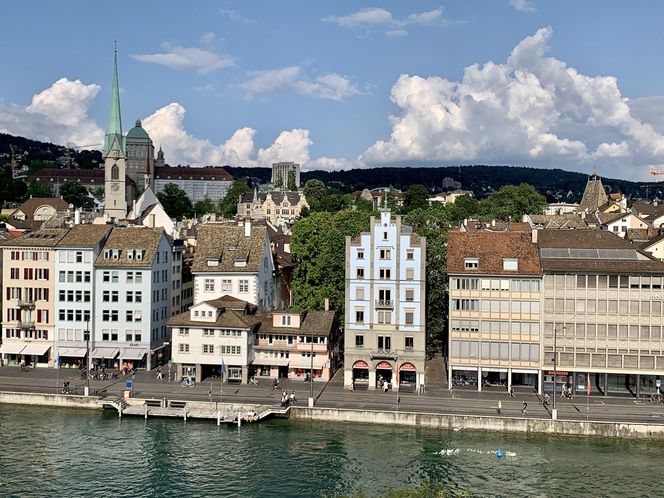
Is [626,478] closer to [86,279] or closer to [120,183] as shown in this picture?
[86,279]

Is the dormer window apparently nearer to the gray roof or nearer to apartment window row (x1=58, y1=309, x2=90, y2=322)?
the gray roof

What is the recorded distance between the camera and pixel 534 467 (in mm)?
57969

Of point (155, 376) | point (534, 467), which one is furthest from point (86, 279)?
point (534, 467)

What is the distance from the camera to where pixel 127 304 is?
85.9 meters

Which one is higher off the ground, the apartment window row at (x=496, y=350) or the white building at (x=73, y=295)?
the white building at (x=73, y=295)

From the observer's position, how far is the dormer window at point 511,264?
75.3 m

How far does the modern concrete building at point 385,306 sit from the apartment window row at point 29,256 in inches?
1312

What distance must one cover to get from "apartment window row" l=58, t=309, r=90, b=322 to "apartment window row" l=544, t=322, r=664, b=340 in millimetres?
46261

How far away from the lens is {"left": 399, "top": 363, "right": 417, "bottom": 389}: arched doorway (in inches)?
3009

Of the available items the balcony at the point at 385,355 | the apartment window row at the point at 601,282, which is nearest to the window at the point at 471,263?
the apartment window row at the point at 601,282

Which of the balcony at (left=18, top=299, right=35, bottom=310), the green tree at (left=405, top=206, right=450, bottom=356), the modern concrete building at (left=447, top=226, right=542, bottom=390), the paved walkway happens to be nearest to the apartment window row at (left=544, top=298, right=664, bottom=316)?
the modern concrete building at (left=447, top=226, right=542, bottom=390)

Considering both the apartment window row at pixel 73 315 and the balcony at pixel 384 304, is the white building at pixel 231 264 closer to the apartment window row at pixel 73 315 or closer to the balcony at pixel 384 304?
the apartment window row at pixel 73 315

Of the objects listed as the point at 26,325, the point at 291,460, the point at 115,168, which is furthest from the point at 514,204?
the point at 291,460

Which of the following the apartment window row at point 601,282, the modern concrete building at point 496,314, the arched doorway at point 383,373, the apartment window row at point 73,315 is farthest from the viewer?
the apartment window row at point 73,315
